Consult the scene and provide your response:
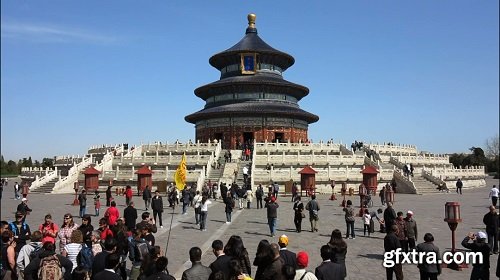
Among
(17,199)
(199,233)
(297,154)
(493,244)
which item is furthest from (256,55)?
(493,244)

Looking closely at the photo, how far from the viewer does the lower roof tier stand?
166 feet

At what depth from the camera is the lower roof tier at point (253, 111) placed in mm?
50469

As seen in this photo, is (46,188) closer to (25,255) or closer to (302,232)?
(302,232)

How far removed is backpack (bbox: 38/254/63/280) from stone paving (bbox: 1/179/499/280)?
4.03m

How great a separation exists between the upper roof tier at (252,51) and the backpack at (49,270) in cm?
5084

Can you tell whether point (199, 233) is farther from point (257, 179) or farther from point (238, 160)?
point (238, 160)

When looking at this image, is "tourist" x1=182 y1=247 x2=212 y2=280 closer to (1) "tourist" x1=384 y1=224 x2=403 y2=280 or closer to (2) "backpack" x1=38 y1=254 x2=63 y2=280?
(2) "backpack" x1=38 y1=254 x2=63 y2=280

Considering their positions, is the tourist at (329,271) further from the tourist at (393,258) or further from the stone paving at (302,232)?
the stone paving at (302,232)

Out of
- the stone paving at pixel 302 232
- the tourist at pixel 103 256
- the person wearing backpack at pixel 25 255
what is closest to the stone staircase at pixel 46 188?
the stone paving at pixel 302 232

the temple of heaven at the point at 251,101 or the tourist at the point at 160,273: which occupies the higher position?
the temple of heaven at the point at 251,101

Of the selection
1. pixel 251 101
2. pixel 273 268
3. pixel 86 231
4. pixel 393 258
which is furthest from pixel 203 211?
pixel 251 101

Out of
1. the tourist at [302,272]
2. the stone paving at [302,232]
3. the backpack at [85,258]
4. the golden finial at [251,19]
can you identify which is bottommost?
the stone paving at [302,232]

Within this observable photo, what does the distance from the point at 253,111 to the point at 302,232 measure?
109 feet

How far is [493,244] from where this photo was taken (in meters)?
13.6
